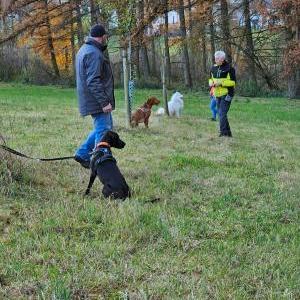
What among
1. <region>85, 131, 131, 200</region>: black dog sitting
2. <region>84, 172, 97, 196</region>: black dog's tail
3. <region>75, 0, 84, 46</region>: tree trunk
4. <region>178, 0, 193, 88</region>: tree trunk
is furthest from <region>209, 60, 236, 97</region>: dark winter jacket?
<region>75, 0, 84, 46</region>: tree trunk

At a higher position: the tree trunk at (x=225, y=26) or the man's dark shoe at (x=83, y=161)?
the tree trunk at (x=225, y=26)

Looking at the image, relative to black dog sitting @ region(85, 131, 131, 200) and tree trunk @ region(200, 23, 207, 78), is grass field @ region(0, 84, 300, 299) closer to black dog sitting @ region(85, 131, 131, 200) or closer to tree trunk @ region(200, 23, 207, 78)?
black dog sitting @ region(85, 131, 131, 200)

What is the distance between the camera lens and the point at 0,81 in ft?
112

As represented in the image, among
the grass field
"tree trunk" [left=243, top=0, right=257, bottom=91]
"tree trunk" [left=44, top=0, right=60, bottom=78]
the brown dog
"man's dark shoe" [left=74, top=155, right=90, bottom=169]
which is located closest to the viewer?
the grass field

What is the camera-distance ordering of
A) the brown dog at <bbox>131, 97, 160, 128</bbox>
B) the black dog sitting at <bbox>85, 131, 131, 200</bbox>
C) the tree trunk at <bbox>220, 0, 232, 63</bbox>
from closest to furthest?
the black dog sitting at <bbox>85, 131, 131, 200</bbox>
the brown dog at <bbox>131, 97, 160, 128</bbox>
the tree trunk at <bbox>220, 0, 232, 63</bbox>

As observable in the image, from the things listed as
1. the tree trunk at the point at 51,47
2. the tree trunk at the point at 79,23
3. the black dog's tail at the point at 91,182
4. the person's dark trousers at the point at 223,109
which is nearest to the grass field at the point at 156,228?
the black dog's tail at the point at 91,182

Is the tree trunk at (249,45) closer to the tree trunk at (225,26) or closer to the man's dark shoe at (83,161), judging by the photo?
the tree trunk at (225,26)

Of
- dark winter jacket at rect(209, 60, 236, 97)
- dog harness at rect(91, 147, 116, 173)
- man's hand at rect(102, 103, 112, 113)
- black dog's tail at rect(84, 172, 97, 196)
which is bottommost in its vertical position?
black dog's tail at rect(84, 172, 97, 196)

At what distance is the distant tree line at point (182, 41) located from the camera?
84.9 ft

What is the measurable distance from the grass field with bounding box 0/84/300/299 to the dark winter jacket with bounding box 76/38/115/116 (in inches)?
38.8

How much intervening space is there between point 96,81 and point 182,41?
23706mm

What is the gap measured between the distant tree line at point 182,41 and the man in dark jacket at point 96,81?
449 inches

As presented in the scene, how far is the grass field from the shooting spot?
3.89 metres

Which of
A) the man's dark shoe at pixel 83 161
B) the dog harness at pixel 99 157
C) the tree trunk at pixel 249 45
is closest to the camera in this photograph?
the dog harness at pixel 99 157
